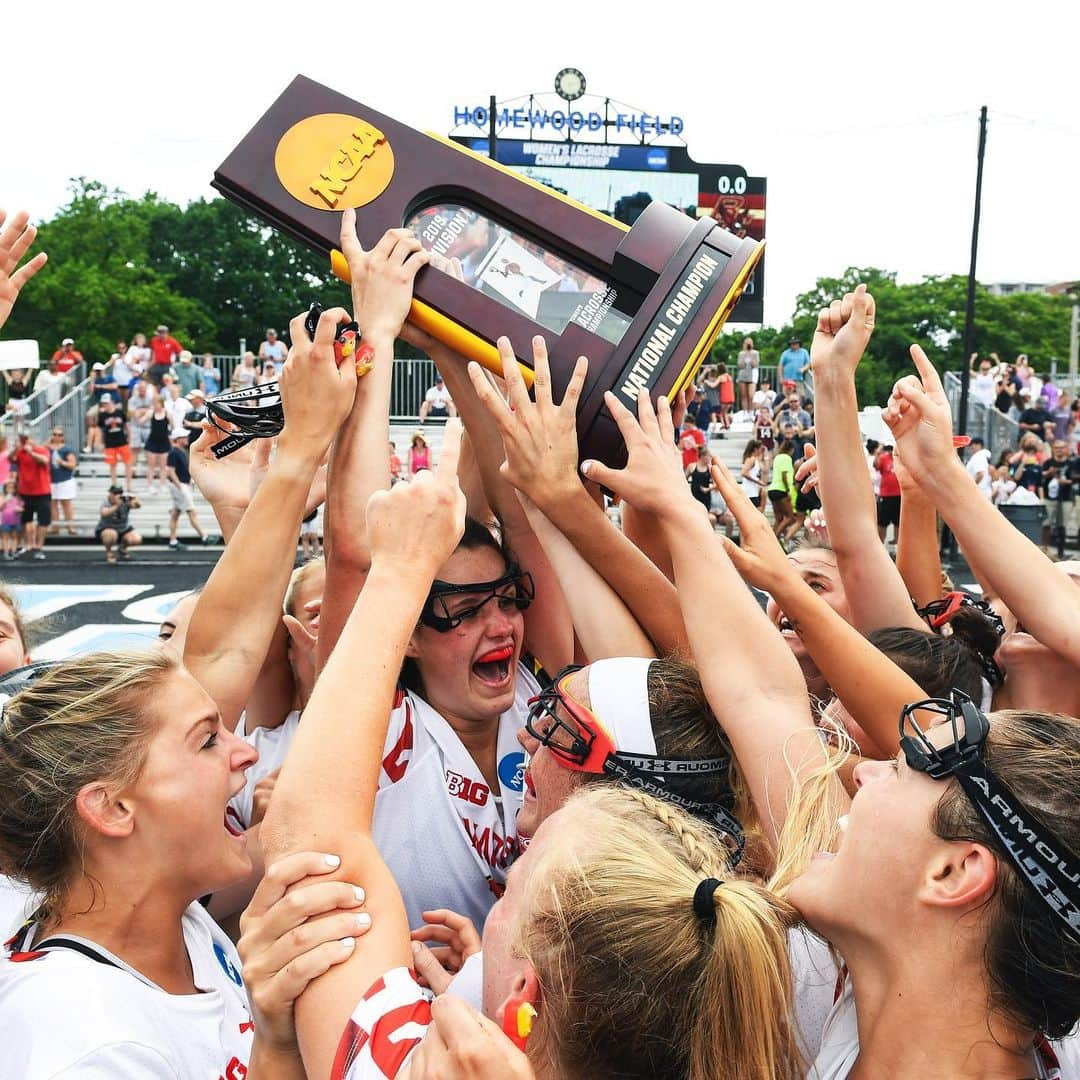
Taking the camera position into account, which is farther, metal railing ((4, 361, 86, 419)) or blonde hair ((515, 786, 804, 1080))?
metal railing ((4, 361, 86, 419))

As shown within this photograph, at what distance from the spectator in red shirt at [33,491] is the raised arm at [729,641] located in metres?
15.2

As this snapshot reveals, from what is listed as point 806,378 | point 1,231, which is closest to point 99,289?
point 806,378

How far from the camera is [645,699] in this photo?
2105 mm

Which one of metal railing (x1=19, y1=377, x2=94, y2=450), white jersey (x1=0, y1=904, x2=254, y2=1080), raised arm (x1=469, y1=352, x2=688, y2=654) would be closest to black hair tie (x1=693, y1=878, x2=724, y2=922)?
white jersey (x1=0, y1=904, x2=254, y2=1080)

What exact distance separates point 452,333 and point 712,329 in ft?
1.89

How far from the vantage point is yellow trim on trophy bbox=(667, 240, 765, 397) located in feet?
7.88

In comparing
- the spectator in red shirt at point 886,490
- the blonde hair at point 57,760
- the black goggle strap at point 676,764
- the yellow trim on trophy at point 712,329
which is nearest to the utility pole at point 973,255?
the spectator in red shirt at point 886,490

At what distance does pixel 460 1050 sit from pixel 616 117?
2473 centimetres

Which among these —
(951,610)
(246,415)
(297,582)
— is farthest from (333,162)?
(951,610)

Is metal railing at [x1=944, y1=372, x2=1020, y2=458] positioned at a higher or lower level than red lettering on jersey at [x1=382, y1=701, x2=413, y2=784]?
lower

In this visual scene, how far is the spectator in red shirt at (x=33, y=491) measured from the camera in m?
15.7

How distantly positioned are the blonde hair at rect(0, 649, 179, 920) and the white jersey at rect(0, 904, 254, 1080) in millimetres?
122

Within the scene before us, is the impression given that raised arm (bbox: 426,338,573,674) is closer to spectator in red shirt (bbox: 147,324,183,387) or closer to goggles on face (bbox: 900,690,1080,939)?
goggles on face (bbox: 900,690,1080,939)

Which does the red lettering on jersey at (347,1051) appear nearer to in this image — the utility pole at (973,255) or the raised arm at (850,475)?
the raised arm at (850,475)
